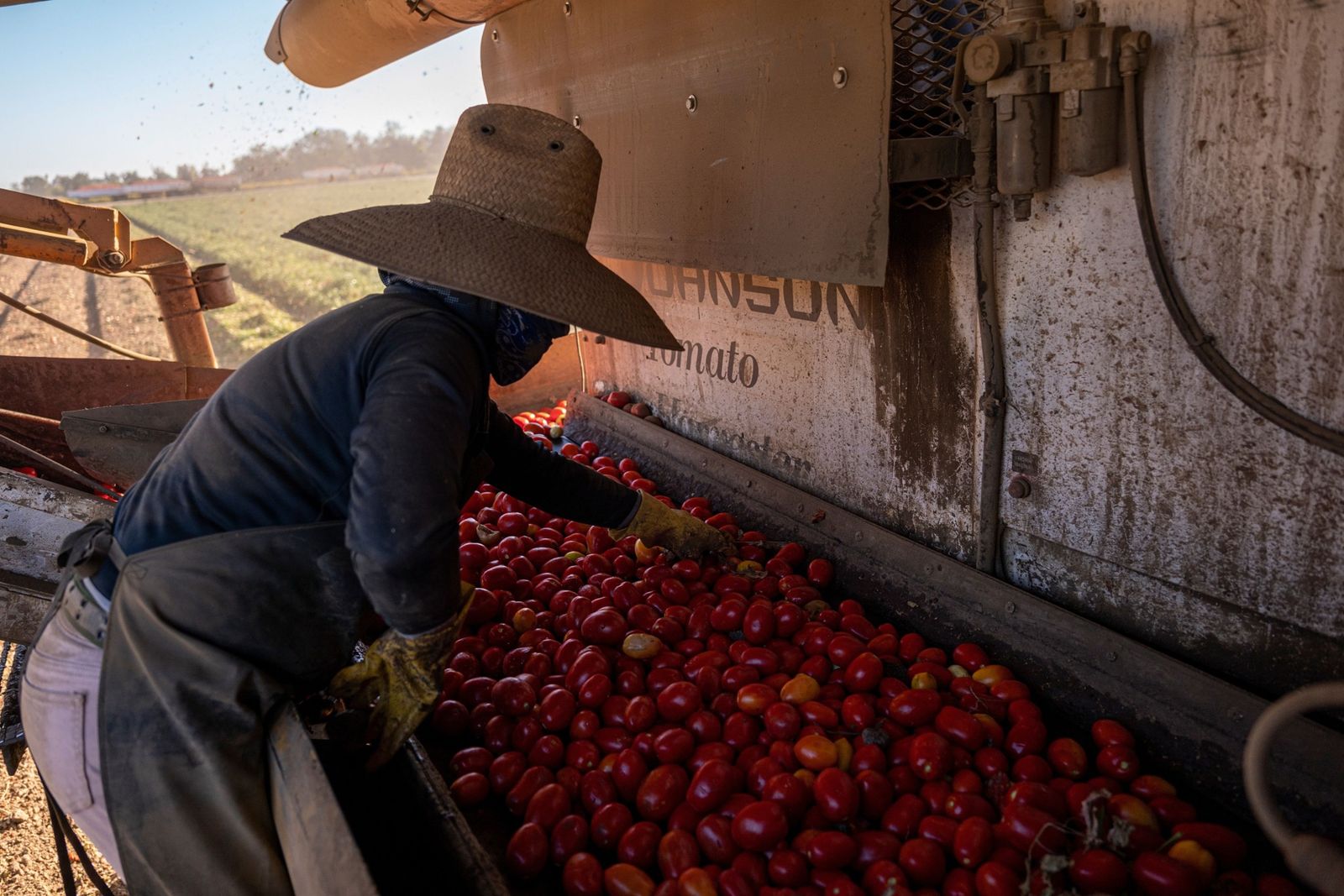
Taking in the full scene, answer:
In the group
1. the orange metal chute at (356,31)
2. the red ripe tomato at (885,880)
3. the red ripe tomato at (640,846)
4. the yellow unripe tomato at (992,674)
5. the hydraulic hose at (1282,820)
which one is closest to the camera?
the hydraulic hose at (1282,820)

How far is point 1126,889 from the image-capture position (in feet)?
5.77

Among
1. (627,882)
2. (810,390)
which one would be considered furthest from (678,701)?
(810,390)

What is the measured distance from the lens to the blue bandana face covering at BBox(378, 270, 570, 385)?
2018 millimetres

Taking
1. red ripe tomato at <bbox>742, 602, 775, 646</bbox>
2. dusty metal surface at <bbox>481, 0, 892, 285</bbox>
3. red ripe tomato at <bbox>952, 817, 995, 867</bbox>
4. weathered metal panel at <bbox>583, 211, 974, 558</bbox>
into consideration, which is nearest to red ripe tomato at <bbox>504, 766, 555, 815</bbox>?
red ripe tomato at <bbox>742, 602, 775, 646</bbox>

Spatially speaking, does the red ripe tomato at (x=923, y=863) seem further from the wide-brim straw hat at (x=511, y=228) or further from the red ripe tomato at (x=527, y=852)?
the wide-brim straw hat at (x=511, y=228)

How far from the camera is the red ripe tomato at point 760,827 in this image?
6.38 ft

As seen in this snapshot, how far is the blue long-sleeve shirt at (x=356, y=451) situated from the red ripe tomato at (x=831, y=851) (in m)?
0.96

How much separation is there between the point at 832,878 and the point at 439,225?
168 cm

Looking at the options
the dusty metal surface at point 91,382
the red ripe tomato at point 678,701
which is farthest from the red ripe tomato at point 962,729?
the dusty metal surface at point 91,382

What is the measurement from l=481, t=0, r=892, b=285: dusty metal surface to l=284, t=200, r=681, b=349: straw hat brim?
2.55 ft

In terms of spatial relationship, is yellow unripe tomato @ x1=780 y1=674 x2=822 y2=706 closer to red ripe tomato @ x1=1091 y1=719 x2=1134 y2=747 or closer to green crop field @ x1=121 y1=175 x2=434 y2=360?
red ripe tomato @ x1=1091 y1=719 x2=1134 y2=747

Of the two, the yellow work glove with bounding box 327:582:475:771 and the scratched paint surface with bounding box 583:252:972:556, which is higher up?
the scratched paint surface with bounding box 583:252:972:556

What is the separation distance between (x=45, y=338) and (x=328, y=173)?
41789 millimetres

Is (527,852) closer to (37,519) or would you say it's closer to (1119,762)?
(1119,762)
